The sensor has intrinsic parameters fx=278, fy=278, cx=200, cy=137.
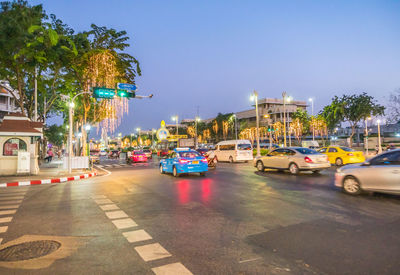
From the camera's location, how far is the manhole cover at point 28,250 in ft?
14.2

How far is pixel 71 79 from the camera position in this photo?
74.4ft

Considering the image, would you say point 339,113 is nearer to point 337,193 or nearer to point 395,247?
point 337,193

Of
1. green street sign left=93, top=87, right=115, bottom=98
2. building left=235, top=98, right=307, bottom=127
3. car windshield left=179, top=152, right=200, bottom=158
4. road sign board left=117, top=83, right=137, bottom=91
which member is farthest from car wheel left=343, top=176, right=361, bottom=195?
building left=235, top=98, right=307, bottom=127

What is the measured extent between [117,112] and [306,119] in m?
57.3

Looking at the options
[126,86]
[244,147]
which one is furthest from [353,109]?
[126,86]

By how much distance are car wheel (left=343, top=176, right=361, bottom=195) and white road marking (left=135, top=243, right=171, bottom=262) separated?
7081 mm

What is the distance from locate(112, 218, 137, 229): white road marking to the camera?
5.98m

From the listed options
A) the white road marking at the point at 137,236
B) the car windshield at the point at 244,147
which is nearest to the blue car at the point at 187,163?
the white road marking at the point at 137,236

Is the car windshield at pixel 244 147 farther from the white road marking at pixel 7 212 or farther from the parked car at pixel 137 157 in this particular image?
the white road marking at pixel 7 212

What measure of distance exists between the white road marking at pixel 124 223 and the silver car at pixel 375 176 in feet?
23.1

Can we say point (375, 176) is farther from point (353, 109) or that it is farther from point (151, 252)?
point (353, 109)

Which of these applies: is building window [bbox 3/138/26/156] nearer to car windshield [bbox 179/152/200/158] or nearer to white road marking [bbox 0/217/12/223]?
car windshield [bbox 179/152/200/158]

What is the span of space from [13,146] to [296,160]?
1769cm

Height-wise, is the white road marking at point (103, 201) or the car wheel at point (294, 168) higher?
the car wheel at point (294, 168)
